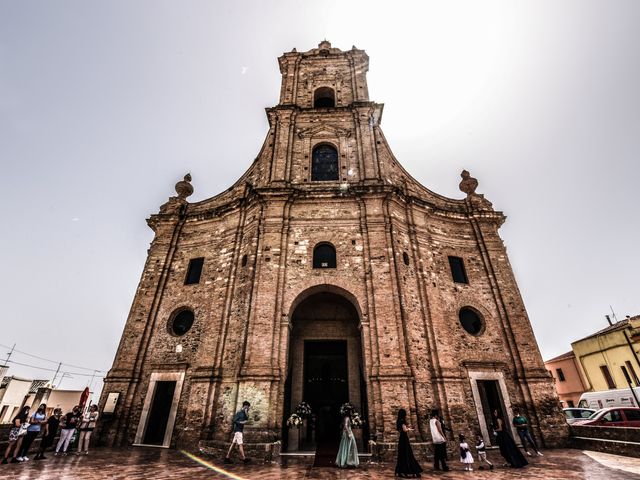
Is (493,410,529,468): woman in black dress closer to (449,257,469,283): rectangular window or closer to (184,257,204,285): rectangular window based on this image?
(449,257,469,283): rectangular window

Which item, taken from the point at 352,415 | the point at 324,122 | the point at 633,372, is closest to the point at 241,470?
the point at 352,415

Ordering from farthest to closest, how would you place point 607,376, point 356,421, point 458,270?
point 607,376 → point 458,270 → point 356,421

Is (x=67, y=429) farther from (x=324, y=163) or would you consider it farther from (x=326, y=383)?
(x=324, y=163)

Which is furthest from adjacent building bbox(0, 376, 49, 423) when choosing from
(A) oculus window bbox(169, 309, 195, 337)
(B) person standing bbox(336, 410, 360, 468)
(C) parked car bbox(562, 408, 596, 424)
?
(C) parked car bbox(562, 408, 596, 424)

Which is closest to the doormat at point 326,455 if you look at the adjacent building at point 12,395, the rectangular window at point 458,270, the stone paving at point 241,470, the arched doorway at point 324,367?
the arched doorway at point 324,367

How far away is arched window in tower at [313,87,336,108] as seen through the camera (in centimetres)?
1952

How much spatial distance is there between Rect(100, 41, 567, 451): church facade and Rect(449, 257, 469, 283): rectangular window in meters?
0.06

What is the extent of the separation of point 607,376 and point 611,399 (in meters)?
7.84

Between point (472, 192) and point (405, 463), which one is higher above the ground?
point (472, 192)

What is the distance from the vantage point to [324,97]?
20031mm

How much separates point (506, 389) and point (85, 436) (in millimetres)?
13861

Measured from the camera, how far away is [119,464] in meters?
8.12

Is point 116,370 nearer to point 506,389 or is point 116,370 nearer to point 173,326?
point 173,326

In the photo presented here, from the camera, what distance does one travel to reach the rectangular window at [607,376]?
25.2 meters
